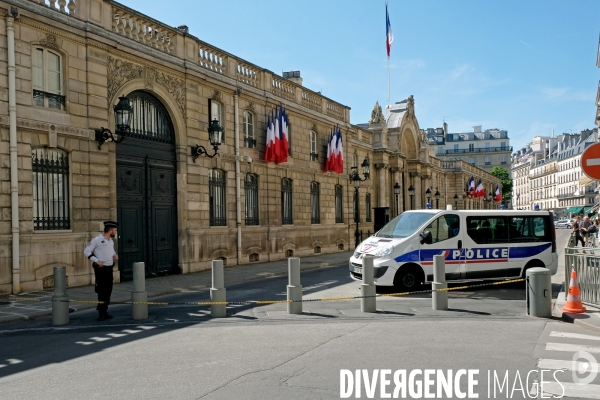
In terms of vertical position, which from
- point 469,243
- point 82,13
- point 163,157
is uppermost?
point 82,13

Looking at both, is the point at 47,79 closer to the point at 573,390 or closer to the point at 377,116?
the point at 573,390

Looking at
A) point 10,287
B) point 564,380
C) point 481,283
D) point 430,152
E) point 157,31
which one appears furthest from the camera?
point 430,152

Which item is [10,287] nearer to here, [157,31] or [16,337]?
[16,337]

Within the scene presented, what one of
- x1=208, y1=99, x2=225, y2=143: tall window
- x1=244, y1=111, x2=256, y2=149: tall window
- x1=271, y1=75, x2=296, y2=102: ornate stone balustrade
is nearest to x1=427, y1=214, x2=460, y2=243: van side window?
x1=208, y1=99, x2=225, y2=143: tall window

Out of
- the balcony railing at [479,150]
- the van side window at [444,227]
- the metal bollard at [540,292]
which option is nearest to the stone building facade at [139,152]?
the van side window at [444,227]

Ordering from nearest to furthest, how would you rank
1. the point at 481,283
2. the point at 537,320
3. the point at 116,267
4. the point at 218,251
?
the point at 537,320
the point at 481,283
the point at 116,267
the point at 218,251

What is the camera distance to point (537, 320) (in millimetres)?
10023

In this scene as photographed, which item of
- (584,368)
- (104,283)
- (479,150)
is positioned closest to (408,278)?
(104,283)

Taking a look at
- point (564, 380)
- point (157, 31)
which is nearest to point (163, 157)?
point (157, 31)

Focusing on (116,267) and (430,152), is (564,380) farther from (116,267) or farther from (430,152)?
(430,152)

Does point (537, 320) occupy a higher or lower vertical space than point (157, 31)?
lower

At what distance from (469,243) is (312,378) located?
8.96 meters

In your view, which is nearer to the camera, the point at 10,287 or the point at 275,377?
the point at 275,377

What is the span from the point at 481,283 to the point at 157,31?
1256 cm
